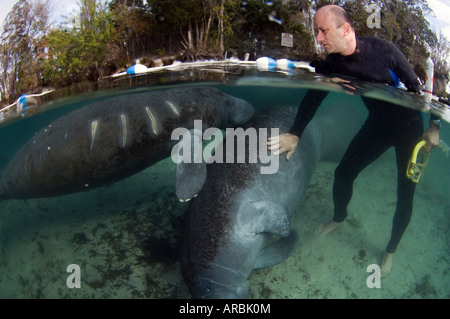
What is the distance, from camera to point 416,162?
357cm

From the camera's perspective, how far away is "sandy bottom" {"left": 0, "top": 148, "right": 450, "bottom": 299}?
11.6ft

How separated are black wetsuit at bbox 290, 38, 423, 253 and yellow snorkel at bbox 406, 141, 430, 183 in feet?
0.24

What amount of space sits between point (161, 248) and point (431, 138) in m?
3.88

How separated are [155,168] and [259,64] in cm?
311

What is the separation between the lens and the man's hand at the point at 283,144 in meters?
3.88

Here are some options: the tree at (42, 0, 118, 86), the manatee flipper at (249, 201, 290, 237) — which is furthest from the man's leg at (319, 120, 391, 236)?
the tree at (42, 0, 118, 86)

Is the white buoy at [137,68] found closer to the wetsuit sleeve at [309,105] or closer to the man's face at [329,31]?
the wetsuit sleeve at [309,105]

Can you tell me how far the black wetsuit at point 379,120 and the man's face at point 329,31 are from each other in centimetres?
25

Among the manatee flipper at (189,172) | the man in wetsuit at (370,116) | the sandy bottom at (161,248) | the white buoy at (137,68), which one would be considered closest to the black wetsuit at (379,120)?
the man in wetsuit at (370,116)

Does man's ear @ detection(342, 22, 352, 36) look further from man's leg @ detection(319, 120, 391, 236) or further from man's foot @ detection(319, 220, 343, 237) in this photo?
man's foot @ detection(319, 220, 343, 237)

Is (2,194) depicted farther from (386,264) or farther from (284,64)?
(386,264)

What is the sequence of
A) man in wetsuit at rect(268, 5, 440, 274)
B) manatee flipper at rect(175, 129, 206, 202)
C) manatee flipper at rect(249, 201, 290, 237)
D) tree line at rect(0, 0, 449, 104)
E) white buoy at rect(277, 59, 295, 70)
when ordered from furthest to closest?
white buoy at rect(277, 59, 295, 70) < tree line at rect(0, 0, 449, 104) < manatee flipper at rect(249, 201, 290, 237) < man in wetsuit at rect(268, 5, 440, 274) < manatee flipper at rect(175, 129, 206, 202)
